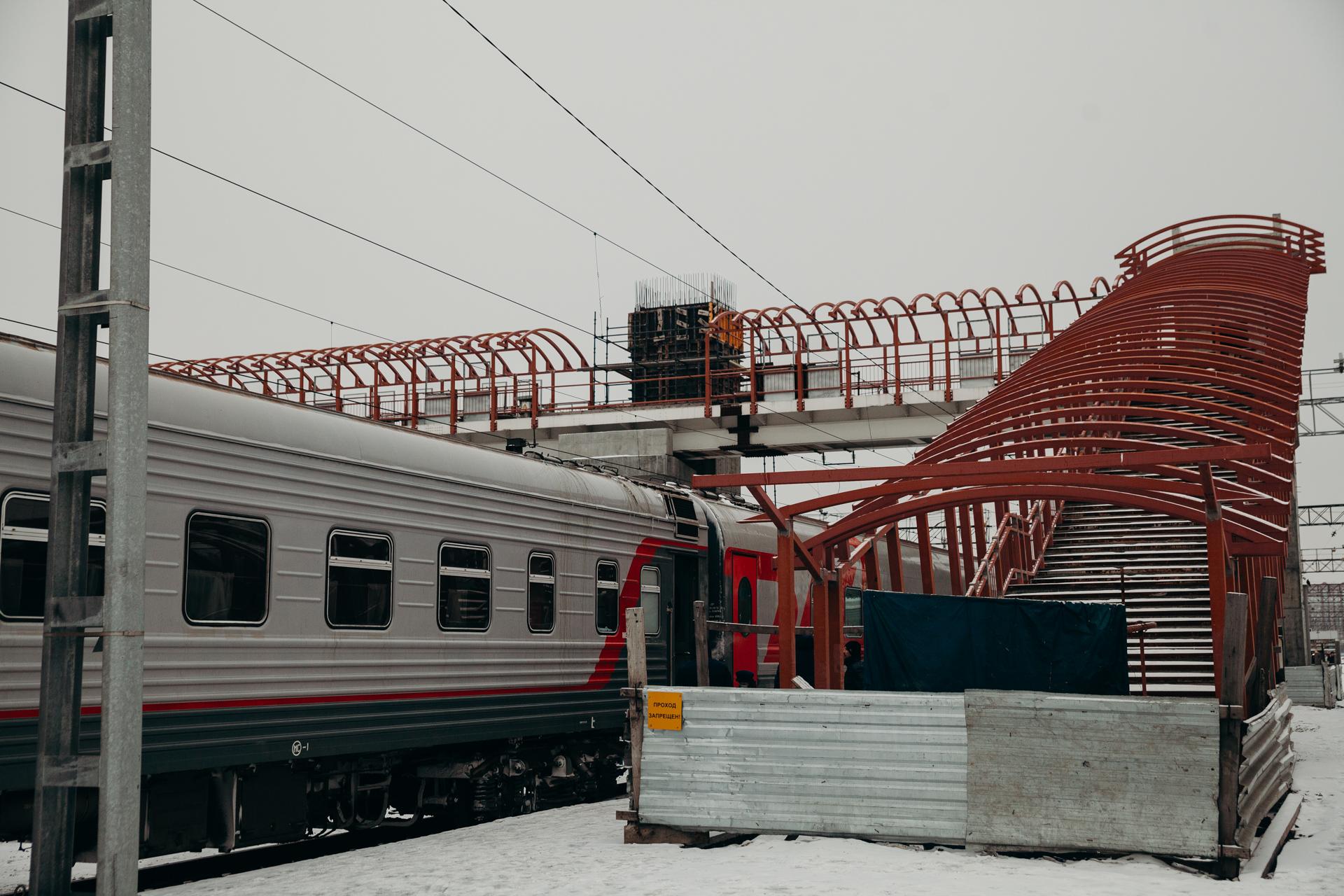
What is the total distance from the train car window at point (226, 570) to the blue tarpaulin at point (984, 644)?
6248 mm

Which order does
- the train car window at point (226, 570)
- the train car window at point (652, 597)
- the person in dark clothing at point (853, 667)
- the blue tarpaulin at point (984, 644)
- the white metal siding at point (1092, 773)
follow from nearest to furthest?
the white metal siding at point (1092, 773)
the train car window at point (226, 570)
the blue tarpaulin at point (984, 644)
the train car window at point (652, 597)
the person in dark clothing at point (853, 667)

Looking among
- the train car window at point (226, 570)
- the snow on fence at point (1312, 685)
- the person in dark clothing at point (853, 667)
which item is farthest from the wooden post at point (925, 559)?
the snow on fence at point (1312, 685)

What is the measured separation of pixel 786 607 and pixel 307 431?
5060 mm

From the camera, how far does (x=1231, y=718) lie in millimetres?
8984

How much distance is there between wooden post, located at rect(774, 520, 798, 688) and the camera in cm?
1291

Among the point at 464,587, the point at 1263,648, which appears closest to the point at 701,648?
the point at 464,587

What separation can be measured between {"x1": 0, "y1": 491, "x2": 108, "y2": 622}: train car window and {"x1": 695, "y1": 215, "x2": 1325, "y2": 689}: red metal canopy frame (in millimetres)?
5919

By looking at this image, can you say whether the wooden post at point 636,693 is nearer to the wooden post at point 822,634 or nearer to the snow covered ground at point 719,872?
the snow covered ground at point 719,872

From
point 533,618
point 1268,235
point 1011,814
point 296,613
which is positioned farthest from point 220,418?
→ point 1268,235

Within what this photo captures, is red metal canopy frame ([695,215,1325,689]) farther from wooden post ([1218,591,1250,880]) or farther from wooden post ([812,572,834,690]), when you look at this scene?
wooden post ([1218,591,1250,880])

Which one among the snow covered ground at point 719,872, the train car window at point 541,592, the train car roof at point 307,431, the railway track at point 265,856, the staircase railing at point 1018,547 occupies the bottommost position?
the railway track at point 265,856

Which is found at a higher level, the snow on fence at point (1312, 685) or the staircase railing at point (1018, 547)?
the staircase railing at point (1018, 547)

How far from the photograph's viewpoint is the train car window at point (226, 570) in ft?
29.9

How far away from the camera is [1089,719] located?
9344 millimetres
